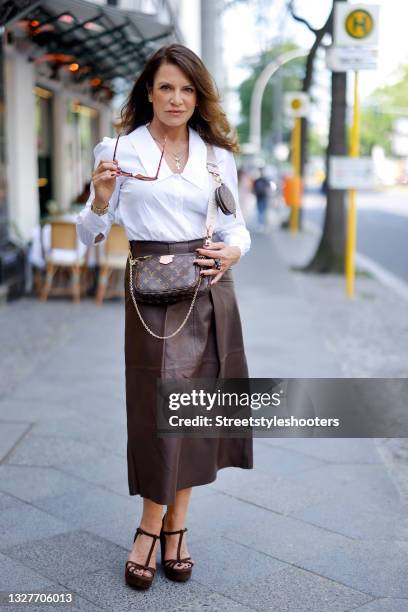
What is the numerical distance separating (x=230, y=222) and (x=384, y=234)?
2247cm

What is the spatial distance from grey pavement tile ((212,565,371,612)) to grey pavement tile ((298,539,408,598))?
7 centimetres

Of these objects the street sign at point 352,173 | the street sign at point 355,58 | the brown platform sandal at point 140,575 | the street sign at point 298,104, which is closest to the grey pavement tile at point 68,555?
the brown platform sandal at point 140,575

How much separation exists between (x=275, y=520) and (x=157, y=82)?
2.01 meters

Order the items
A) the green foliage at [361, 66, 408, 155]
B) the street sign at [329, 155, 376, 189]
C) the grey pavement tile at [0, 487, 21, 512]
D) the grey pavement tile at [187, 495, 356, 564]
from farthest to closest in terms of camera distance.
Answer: the green foliage at [361, 66, 408, 155] < the street sign at [329, 155, 376, 189] < the grey pavement tile at [0, 487, 21, 512] < the grey pavement tile at [187, 495, 356, 564]

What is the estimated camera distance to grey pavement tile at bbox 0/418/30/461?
17.0 feet

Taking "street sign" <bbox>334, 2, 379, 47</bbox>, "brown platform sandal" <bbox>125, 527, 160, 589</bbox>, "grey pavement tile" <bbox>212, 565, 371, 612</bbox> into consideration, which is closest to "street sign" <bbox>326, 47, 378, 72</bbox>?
"street sign" <bbox>334, 2, 379, 47</bbox>

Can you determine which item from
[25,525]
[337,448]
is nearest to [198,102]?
[25,525]

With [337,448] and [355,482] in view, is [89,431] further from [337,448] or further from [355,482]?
[355,482]

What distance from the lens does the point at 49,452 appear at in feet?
16.9

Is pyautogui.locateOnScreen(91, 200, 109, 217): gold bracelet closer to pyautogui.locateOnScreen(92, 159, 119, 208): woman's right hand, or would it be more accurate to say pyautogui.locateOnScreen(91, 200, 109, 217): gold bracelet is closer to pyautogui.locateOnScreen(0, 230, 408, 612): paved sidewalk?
pyautogui.locateOnScreen(92, 159, 119, 208): woman's right hand

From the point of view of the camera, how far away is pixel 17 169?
12070mm

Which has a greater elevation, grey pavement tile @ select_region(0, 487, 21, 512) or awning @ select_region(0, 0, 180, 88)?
awning @ select_region(0, 0, 180, 88)

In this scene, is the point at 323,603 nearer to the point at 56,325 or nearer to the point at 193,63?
the point at 193,63

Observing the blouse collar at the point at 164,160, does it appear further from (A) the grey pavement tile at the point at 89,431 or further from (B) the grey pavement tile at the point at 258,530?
(A) the grey pavement tile at the point at 89,431
